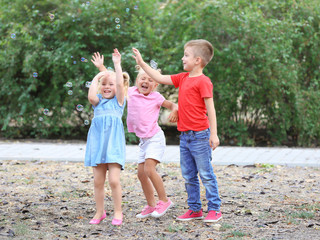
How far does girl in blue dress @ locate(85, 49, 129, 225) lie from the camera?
15.4 ft

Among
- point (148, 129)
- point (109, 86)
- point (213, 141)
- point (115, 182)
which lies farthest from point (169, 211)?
point (109, 86)

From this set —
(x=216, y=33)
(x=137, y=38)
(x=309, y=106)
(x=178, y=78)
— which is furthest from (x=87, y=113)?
(x=178, y=78)

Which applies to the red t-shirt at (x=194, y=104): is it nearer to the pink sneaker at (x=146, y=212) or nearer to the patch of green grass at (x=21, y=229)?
the pink sneaker at (x=146, y=212)

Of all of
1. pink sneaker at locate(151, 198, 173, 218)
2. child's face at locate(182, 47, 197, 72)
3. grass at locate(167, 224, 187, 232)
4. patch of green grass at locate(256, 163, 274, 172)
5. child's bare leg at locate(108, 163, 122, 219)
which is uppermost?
child's face at locate(182, 47, 197, 72)

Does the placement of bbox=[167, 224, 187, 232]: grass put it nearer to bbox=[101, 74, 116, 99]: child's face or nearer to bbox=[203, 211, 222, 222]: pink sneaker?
bbox=[203, 211, 222, 222]: pink sneaker

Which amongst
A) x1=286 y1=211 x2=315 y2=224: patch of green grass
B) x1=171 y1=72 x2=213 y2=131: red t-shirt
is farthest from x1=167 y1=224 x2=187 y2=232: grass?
x1=286 y1=211 x2=315 y2=224: patch of green grass

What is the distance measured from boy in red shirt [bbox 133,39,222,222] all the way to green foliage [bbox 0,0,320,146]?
520 cm

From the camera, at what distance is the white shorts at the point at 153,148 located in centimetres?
486

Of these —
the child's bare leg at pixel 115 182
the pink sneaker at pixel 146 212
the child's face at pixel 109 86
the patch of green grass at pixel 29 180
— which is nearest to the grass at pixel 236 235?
the pink sneaker at pixel 146 212

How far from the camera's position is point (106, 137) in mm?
4730

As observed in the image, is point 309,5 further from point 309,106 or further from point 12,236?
point 12,236

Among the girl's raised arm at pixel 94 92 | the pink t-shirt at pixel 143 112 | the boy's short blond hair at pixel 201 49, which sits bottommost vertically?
the pink t-shirt at pixel 143 112

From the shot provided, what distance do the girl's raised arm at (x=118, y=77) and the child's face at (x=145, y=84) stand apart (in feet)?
0.89

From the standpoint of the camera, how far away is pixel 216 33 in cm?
1032
